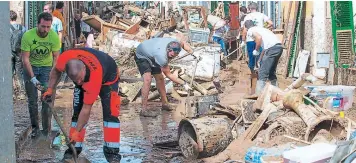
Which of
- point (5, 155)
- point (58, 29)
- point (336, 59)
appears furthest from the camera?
point (58, 29)

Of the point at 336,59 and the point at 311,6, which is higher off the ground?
the point at 311,6

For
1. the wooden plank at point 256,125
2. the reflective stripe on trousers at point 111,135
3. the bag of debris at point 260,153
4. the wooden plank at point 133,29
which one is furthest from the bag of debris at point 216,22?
the bag of debris at point 260,153

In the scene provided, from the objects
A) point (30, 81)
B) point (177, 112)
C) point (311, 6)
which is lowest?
point (177, 112)

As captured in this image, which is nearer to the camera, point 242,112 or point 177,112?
point 242,112

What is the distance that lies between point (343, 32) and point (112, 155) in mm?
6264

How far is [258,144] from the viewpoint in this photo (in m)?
6.00

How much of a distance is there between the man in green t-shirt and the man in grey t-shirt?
1843 mm

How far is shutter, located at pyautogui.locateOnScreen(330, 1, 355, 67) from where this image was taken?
10672 millimetres

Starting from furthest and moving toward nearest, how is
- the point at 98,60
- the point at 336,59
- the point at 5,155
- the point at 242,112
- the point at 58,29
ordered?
1. the point at 58,29
2. the point at 336,59
3. the point at 242,112
4. the point at 98,60
5. the point at 5,155

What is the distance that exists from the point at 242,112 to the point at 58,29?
6534 millimetres

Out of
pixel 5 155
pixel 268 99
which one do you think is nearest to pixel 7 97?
pixel 5 155

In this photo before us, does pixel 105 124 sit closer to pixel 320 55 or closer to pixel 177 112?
pixel 177 112

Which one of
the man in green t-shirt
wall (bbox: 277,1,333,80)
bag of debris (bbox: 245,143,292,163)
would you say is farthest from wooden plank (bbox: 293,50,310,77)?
bag of debris (bbox: 245,143,292,163)

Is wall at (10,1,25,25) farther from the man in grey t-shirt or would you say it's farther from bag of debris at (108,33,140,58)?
the man in grey t-shirt
